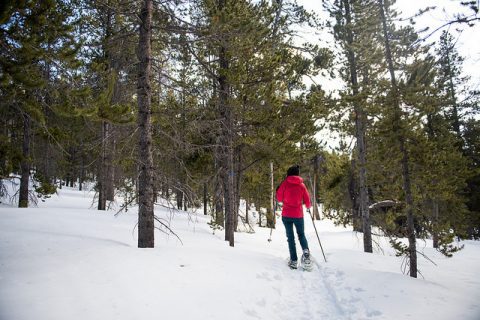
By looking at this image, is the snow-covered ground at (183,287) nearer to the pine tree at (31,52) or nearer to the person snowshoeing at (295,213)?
the person snowshoeing at (295,213)

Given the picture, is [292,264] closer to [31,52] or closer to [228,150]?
[228,150]

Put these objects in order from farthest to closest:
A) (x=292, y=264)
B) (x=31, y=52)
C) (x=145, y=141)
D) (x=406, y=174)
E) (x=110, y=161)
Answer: (x=110, y=161) → (x=292, y=264) → (x=406, y=174) → (x=145, y=141) → (x=31, y=52)

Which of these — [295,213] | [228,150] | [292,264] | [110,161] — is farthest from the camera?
[110,161]

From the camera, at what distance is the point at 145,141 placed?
605cm

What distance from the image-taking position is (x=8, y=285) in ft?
12.1

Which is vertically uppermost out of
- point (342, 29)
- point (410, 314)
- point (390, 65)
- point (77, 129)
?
point (342, 29)

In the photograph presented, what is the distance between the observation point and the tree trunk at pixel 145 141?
598cm

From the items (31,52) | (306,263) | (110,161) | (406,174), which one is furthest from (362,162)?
(110,161)

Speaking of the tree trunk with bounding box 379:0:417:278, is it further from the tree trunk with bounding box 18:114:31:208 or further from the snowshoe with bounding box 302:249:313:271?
the tree trunk with bounding box 18:114:31:208

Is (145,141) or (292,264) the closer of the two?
(145,141)

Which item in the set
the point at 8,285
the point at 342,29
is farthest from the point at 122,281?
the point at 342,29

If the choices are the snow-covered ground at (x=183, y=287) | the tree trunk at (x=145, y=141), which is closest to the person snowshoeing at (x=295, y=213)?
the snow-covered ground at (x=183, y=287)

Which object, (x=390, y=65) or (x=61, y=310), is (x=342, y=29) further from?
(x=61, y=310)

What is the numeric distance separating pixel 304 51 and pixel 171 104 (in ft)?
18.1
